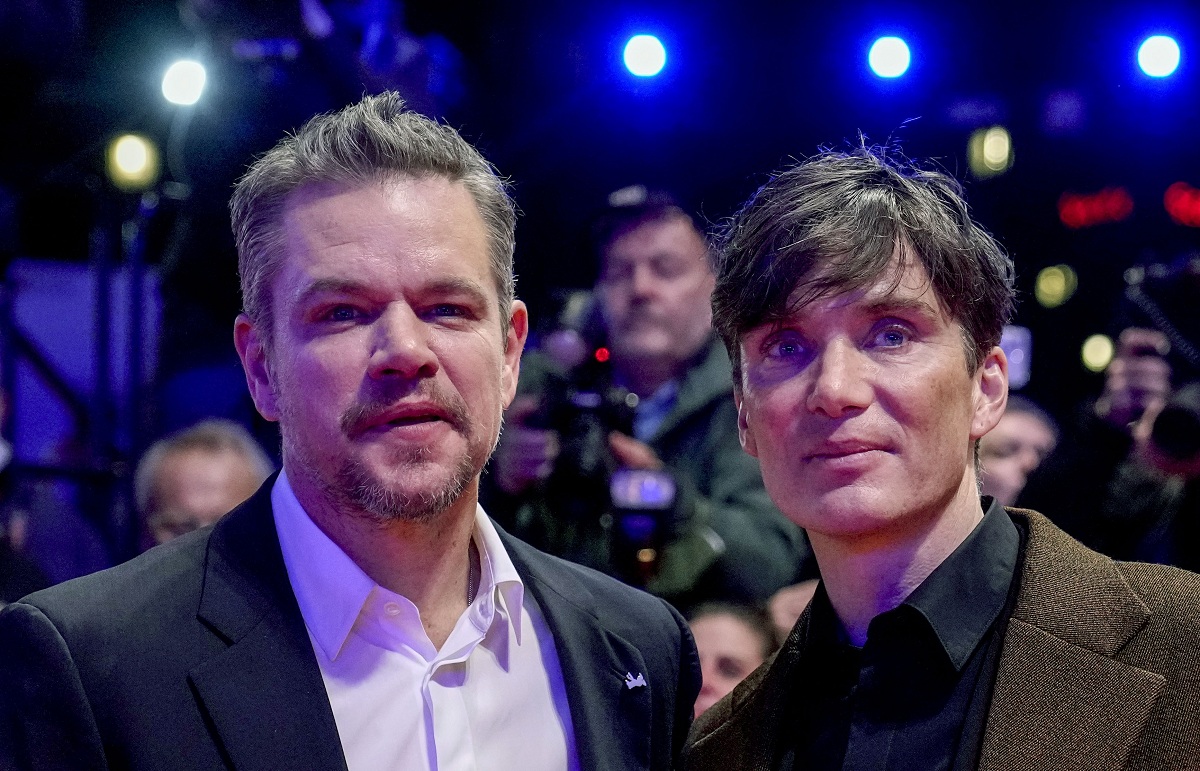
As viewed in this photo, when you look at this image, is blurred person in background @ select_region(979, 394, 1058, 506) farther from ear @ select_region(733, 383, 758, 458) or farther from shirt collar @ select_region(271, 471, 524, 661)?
shirt collar @ select_region(271, 471, 524, 661)

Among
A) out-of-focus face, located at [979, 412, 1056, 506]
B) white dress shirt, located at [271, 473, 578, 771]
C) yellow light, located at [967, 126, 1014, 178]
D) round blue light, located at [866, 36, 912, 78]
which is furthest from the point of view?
yellow light, located at [967, 126, 1014, 178]

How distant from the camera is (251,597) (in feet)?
6.62

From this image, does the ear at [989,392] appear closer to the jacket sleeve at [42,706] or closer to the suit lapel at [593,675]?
the suit lapel at [593,675]

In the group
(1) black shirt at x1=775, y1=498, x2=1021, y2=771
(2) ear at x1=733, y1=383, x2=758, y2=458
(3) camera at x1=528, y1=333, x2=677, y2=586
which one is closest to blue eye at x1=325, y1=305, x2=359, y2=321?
(2) ear at x1=733, y1=383, x2=758, y2=458

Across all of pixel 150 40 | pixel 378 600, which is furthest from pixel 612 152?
pixel 378 600

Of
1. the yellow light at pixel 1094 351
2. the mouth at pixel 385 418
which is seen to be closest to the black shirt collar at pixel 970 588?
the mouth at pixel 385 418

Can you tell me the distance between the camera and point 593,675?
2.28m

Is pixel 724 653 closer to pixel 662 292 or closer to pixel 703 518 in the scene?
pixel 703 518

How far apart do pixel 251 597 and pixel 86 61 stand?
3786 mm

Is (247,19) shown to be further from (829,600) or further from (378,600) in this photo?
(829,600)

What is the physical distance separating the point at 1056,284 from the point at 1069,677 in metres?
5.60

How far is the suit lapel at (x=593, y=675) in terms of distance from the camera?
219 cm

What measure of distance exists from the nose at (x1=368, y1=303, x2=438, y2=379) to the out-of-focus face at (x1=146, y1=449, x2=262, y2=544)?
2.24 m

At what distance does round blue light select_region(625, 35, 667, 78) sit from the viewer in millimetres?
5285
